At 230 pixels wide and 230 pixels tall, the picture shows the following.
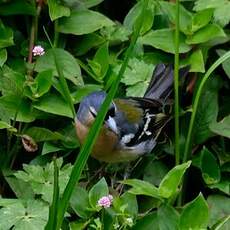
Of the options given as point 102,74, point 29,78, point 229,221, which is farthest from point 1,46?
point 229,221

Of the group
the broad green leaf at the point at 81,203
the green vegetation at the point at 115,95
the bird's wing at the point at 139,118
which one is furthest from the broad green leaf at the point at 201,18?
the broad green leaf at the point at 81,203

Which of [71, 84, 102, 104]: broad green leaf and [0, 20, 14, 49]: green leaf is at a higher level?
[0, 20, 14, 49]: green leaf

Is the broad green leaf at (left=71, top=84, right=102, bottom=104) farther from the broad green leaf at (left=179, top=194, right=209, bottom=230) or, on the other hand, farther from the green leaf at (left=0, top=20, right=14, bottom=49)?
the broad green leaf at (left=179, top=194, right=209, bottom=230)

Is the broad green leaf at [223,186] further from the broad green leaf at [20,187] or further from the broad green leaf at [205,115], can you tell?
the broad green leaf at [20,187]

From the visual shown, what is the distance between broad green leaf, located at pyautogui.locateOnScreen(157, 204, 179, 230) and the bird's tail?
923mm

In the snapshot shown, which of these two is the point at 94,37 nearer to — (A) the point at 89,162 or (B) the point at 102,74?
(B) the point at 102,74

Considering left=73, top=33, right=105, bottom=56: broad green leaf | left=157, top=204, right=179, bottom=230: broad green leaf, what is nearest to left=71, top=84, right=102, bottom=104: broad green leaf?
left=73, top=33, right=105, bottom=56: broad green leaf

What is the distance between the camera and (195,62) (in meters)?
4.40

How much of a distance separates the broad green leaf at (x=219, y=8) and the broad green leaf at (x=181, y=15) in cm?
10

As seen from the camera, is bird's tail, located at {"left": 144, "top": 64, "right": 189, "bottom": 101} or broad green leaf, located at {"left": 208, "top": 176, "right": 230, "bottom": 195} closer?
broad green leaf, located at {"left": 208, "top": 176, "right": 230, "bottom": 195}

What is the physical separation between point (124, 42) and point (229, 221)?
4.31 ft

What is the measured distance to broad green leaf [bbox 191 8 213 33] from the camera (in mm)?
4352

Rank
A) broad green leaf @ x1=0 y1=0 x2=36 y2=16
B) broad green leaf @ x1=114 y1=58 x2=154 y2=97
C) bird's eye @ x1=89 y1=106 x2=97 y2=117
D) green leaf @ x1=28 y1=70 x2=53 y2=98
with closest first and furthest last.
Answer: bird's eye @ x1=89 y1=106 x2=97 y2=117 → green leaf @ x1=28 y1=70 x2=53 y2=98 → broad green leaf @ x1=114 y1=58 x2=154 y2=97 → broad green leaf @ x1=0 y1=0 x2=36 y2=16

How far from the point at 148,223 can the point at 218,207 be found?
442 millimetres
